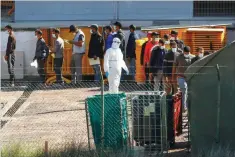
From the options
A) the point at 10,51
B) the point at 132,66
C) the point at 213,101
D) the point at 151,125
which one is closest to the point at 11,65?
the point at 10,51

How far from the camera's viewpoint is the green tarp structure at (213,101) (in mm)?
9680

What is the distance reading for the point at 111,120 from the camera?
1028 cm

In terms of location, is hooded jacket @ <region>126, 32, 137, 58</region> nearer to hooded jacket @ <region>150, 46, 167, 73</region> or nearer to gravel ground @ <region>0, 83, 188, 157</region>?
gravel ground @ <region>0, 83, 188, 157</region>

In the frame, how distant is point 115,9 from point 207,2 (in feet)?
11.6

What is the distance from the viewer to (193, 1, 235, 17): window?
22.9 metres

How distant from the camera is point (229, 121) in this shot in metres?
9.71

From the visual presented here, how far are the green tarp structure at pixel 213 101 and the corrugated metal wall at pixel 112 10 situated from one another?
1246 centimetres

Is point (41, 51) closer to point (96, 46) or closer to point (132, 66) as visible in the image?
point (96, 46)

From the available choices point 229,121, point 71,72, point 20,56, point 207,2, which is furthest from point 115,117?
point 207,2

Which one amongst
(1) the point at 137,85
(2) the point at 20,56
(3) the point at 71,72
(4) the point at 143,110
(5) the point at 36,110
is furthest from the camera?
(2) the point at 20,56

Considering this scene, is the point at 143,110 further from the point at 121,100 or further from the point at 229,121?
the point at 229,121

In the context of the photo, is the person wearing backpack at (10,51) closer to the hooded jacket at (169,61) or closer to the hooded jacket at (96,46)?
the hooded jacket at (96,46)

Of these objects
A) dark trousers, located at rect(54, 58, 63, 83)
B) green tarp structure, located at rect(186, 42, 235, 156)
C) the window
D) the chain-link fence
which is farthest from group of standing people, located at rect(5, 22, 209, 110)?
the window

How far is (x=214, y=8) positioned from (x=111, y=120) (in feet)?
45.2
